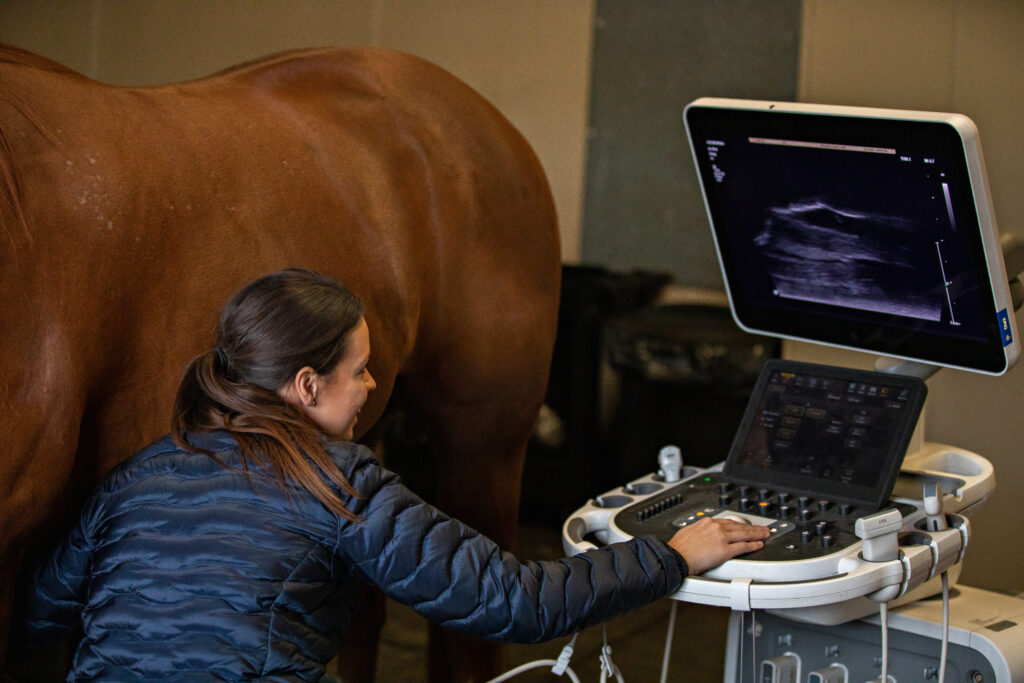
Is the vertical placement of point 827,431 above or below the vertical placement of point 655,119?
below

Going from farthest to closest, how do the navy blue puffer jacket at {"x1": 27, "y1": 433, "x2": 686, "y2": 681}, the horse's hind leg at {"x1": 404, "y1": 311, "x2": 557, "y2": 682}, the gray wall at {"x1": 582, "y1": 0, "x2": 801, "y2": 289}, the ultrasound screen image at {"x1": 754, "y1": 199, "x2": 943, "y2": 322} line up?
the gray wall at {"x1": 582, "y1": 0, "x2": 801, "y2": 289}, the horse's hind leg at {"x1": 404, "y1": 311, "x2": 557, "y2": 682}, the ultrasound screen image at {"x1": 754, "y1": 199, "x2": 943, "y2": 322}, the navy blue puffer jacket at {"x1": 27, "y1": 433, "x2": 686, "y2": 681}

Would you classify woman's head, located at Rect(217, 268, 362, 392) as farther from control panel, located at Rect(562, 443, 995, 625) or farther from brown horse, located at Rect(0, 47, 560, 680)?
control panel, located at Rect(562, 443, 995, 625)

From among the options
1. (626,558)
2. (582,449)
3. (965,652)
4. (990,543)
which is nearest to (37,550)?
(626,558)

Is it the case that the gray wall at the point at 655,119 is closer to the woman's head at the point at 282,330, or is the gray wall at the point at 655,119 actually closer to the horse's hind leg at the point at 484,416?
the horse's hind leg at the point at 484,416

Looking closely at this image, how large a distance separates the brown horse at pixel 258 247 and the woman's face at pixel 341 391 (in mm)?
262

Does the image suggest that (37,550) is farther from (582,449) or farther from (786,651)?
(582,449)

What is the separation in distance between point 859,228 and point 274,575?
85 centimetres

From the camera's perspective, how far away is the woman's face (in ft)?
4.20

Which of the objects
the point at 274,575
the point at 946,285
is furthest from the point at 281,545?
the point at 946,285

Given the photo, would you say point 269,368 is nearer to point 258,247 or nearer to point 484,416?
point 258,247

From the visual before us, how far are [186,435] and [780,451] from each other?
79 cm

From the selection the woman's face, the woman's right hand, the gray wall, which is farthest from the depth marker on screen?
the gray wall

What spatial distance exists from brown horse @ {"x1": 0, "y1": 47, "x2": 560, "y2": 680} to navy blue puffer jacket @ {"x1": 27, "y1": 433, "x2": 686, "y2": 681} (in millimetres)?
144

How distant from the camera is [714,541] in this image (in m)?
1.29
